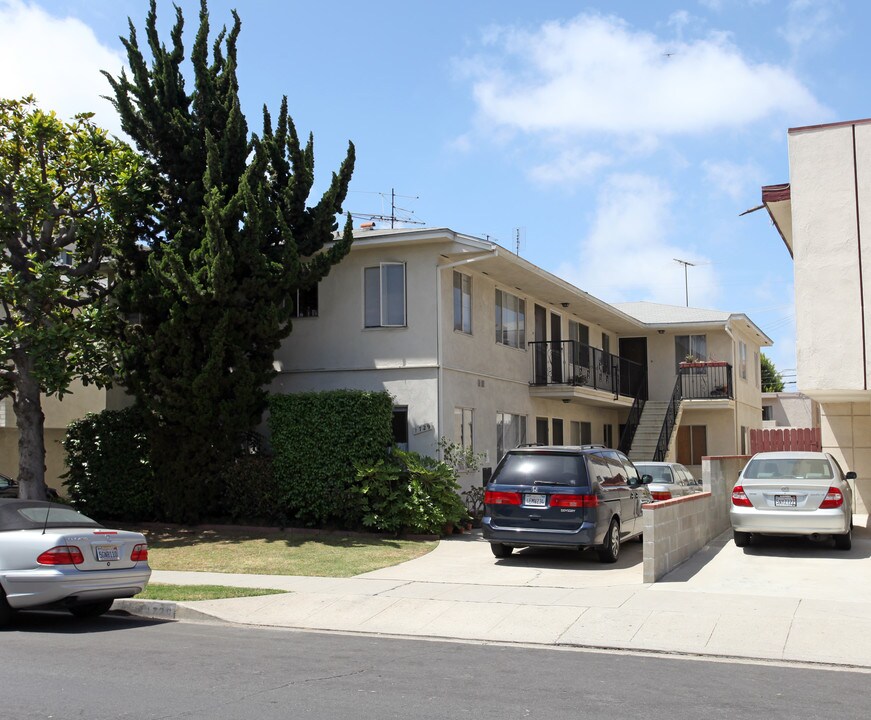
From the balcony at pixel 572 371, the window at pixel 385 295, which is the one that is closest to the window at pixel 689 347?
the balcony at pixel 572 371

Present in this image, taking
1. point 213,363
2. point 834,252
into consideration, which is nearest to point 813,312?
point 834,252

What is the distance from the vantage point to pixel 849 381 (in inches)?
565

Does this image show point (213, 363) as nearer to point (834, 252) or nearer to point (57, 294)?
point (57, 294)

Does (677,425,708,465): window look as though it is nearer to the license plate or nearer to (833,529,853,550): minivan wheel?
(833,529,853,550): minivan wheel

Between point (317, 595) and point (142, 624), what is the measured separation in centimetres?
215

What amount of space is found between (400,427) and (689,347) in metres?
16.9

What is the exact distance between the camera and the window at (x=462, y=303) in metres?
19.8

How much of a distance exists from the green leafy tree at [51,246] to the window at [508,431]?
874cm

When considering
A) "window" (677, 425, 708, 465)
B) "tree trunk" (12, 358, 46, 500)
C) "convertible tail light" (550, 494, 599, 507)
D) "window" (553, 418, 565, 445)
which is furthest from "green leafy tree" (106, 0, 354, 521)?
"window" (677, 425, 708, 465)

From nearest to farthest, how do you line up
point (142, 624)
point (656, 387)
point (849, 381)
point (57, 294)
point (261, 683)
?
point (261, 683) → point (142, 624) → point (849, 381) → point (57, 294) → point (656, 387)

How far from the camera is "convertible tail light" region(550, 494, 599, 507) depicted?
43.7ft

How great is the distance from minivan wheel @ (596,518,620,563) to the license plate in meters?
7.00

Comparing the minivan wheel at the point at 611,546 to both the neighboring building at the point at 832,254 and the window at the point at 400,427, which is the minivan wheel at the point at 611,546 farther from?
the window at the point at 400,427

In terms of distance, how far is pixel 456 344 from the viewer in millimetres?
19594
